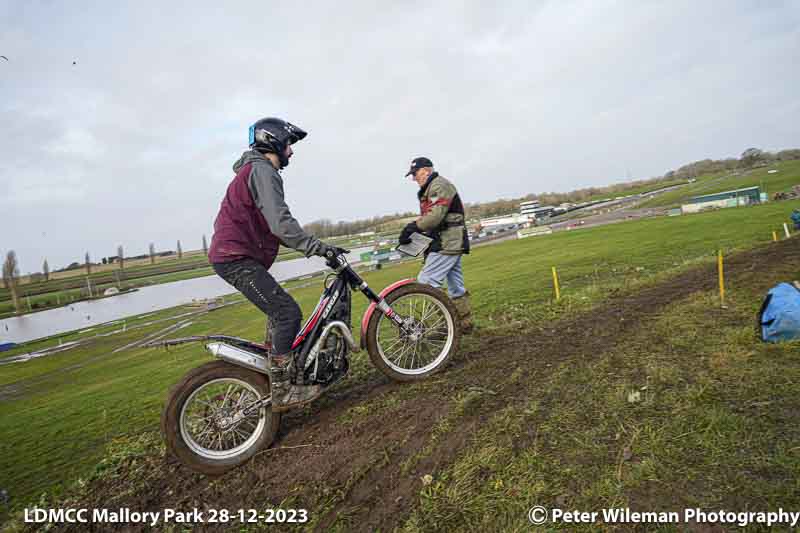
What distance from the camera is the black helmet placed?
12.4 feet

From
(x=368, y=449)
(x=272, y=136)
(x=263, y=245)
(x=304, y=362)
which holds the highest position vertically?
(x=272, y=136)

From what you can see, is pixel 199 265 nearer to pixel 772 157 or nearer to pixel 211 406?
pixel 211 406

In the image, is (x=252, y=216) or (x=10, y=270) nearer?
(x=252, y=216)

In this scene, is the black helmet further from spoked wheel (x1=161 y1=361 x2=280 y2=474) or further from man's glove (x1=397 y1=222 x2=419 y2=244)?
spoked wheel (x1=161 y1=361 x2=280 y2=474)

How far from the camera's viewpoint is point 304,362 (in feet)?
12.3

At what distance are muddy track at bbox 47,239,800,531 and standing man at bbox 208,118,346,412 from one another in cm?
51

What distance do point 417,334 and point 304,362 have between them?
53.9 inches

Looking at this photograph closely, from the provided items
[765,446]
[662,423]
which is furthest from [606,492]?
[765,446]

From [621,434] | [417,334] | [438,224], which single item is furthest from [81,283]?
[621,434]

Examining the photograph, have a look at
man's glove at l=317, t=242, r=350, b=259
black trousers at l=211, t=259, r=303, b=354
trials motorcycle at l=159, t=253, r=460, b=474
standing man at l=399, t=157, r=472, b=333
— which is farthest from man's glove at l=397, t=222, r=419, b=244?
black trousers at l=211, t=259, r=303, b=354

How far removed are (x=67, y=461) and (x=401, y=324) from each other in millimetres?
4512

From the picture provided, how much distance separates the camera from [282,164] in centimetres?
394

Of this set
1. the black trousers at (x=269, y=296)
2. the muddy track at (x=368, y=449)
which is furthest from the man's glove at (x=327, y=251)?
the muddy track at (x=368, y=449)

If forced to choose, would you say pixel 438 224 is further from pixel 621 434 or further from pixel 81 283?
pixel 81 283
